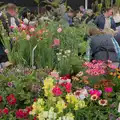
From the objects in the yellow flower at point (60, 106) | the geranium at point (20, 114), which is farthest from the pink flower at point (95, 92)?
the geranium at point (20, 114)

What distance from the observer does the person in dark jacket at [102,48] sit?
15.5ft

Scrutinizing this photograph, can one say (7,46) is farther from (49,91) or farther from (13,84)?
(49,91)

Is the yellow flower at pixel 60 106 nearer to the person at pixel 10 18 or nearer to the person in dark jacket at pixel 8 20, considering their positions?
the person in dark jacket at pixel 8 20

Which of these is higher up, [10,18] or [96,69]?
[96,69]

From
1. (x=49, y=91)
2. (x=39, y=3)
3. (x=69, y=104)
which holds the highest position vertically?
(x=49, y=91)

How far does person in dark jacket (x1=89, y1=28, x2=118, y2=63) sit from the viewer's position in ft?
15.5

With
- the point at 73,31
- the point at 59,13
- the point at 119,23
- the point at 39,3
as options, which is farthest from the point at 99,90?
the point at 39,3

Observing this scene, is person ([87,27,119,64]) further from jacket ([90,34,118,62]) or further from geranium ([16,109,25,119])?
geranium ([16,109,25,119])

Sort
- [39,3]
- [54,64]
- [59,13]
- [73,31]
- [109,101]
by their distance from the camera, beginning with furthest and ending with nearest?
[39,3] → [59,13] → [73,31] → [54,64] → [109,101]

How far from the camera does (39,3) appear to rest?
11852 millimetres

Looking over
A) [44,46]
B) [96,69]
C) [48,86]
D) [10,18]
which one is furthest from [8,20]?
[48,86]

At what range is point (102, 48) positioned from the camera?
4.78 m

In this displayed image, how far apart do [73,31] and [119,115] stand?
2151 millimetres

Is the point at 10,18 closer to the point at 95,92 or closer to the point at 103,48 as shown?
the point at 103,48
